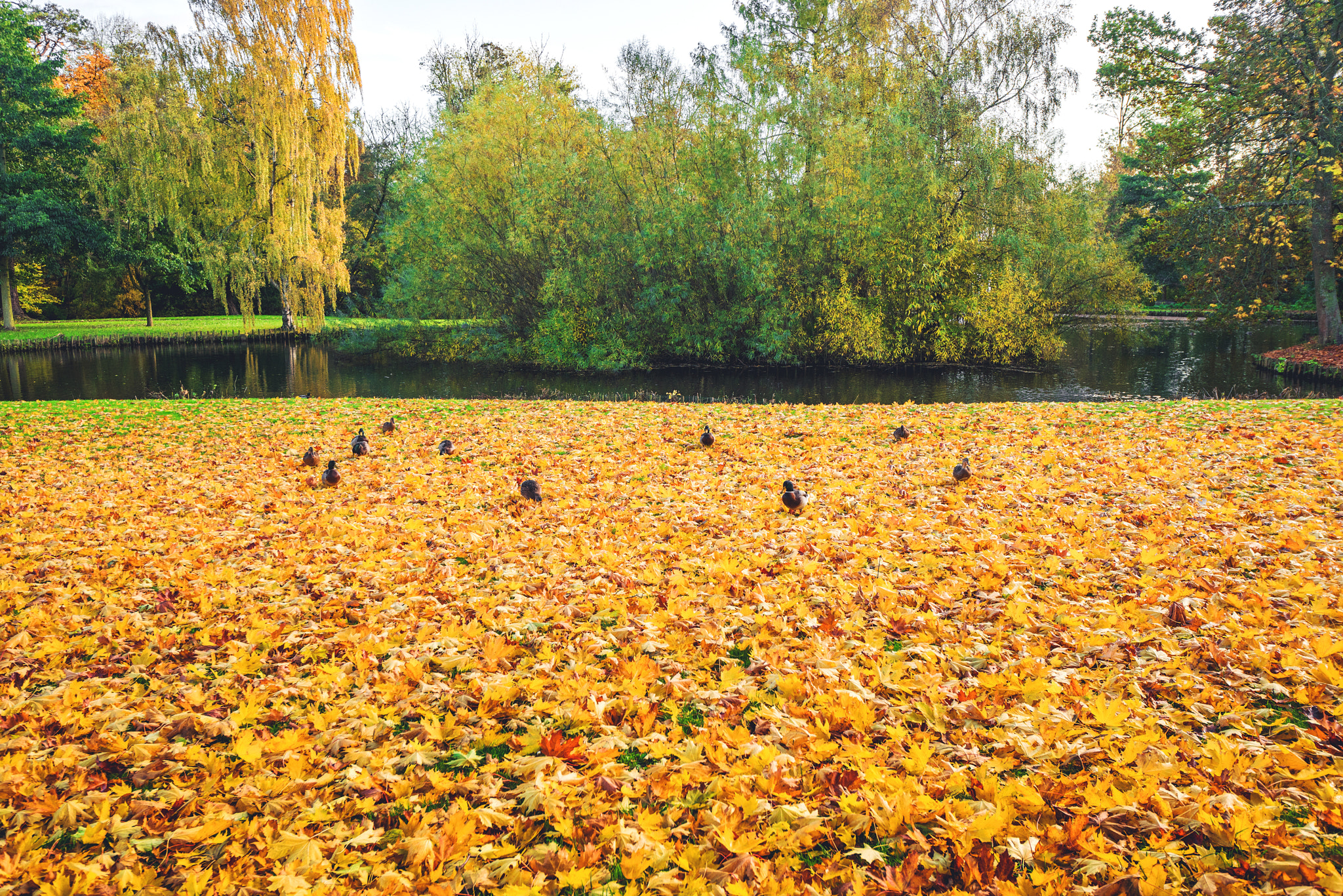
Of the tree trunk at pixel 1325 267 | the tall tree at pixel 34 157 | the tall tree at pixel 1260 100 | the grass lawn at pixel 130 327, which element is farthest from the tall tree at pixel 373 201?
the tree trunk at pixel 1325 267

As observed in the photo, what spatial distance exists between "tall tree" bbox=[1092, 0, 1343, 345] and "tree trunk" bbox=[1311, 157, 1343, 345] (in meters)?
0.03

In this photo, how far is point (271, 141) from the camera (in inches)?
890

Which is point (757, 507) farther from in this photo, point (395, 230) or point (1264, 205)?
point (395, 230)

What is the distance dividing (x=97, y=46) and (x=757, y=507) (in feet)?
135

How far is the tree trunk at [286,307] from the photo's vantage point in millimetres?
25297

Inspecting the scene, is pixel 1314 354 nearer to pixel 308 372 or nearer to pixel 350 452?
pixel 350 452

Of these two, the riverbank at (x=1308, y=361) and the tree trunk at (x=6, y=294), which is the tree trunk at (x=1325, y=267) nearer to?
the riverbank at (x=1308, y=361)

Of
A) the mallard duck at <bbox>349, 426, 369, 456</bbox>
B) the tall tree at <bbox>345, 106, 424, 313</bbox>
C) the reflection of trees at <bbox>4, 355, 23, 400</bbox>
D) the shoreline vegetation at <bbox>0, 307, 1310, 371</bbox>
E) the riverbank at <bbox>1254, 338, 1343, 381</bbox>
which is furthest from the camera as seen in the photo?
the tall tree at <bbox>345, 106, 424, 313</bbox>

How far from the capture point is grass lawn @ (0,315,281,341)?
25.5 meters

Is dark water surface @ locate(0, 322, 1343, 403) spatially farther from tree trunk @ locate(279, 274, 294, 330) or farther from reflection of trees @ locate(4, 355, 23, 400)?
tree trunk @ locate(279, 274, 294, 330)

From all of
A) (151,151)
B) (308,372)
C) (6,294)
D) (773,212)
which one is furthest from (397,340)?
(6,294)

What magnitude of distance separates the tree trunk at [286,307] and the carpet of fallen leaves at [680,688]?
21.9 metres

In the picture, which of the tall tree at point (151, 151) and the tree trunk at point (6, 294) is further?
the tree trunk at point (6, 294)

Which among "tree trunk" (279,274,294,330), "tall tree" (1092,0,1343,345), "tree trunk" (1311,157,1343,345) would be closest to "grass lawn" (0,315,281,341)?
"tree trunk" (279,274,294,330)
